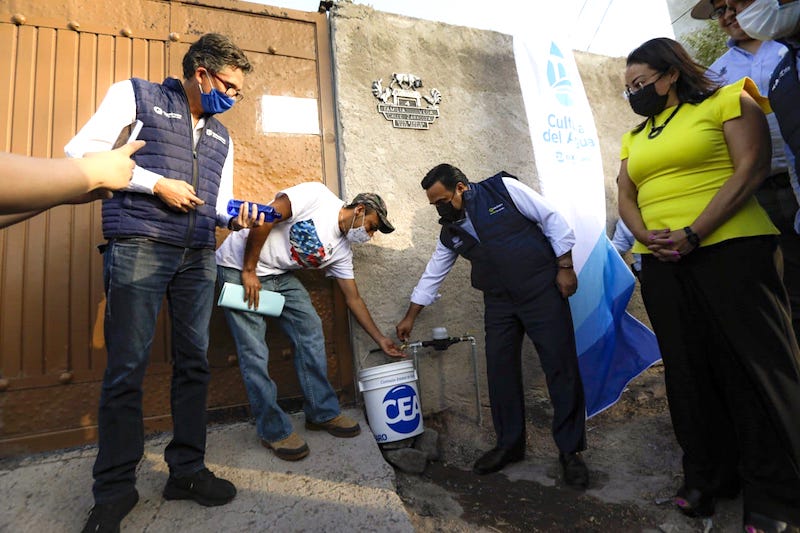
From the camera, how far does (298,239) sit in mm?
2652

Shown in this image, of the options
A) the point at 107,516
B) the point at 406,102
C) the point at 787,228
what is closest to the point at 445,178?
the point at 406,102

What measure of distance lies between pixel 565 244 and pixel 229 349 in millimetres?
2346

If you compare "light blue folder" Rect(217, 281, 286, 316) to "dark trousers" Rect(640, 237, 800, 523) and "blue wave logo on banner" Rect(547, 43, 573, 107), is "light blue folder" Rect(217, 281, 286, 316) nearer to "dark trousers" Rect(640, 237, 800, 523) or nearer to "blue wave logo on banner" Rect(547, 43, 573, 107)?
"dark trousers" Rect(640, 237, 800, 523)

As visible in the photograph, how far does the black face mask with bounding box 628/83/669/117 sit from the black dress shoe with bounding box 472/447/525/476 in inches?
83.2

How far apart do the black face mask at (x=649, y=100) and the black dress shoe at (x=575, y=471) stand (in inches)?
77.0

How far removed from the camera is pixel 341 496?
2.06m

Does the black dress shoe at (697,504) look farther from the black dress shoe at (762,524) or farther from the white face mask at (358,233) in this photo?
the white face mask at (358,233)

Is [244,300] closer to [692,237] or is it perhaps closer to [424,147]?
[424,147]

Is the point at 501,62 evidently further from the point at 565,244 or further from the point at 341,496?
the point at 341,496

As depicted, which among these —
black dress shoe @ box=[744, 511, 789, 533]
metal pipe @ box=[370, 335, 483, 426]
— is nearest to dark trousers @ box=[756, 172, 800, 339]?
black dress shoe @ box=[744, 511, 789, 533]

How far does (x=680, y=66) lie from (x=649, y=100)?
0.18 meters

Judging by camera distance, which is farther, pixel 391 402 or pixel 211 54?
pixel 391 402

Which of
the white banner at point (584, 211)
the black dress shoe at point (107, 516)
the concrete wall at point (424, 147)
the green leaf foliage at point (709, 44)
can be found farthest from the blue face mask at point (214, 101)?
the green leaf foliage at point (709, 44)

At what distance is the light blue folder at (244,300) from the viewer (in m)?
2.42
